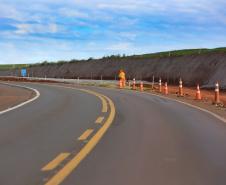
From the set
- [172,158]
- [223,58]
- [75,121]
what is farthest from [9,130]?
[223,58]

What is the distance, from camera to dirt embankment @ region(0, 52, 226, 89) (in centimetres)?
6531

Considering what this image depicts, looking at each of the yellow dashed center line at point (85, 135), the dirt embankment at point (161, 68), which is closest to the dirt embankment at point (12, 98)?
the yellow dashed center line at point (85, 135)

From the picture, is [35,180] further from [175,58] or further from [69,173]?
[175,58]

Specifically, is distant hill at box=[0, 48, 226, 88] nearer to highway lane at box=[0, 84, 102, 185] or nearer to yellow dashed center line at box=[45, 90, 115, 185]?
highway lane at box=[0, 84, 102, 185]

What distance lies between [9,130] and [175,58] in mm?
70548

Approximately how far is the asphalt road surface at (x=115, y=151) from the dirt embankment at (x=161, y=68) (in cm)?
4183

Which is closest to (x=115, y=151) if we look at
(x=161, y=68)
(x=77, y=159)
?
(x=77, y=159)

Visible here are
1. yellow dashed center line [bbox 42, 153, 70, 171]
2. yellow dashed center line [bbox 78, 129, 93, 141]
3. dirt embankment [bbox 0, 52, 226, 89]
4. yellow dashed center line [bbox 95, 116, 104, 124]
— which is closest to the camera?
yellow dashed center line [bbox 42, 153, 70, 171]

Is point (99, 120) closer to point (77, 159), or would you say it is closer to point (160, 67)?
point (77, 159)

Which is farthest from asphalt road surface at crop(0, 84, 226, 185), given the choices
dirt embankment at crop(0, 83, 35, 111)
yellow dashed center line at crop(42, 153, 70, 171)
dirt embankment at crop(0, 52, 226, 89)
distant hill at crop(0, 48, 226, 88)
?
distant hill at crop(0, 48, 226, 88)

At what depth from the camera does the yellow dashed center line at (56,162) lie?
24.6 ft

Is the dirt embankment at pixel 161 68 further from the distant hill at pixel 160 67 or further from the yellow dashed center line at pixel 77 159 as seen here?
the yellow dashed center line at pixel 77 159

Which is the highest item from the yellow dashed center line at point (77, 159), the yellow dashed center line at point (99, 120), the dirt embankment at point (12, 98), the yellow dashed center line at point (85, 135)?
the yellow dashed center line at point (77, 159)

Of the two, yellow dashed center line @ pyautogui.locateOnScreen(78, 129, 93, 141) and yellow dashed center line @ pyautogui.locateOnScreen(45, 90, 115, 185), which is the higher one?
yellow dashed center line @ pyautogui.locateOnScreen(45, 90, 115, 185)
